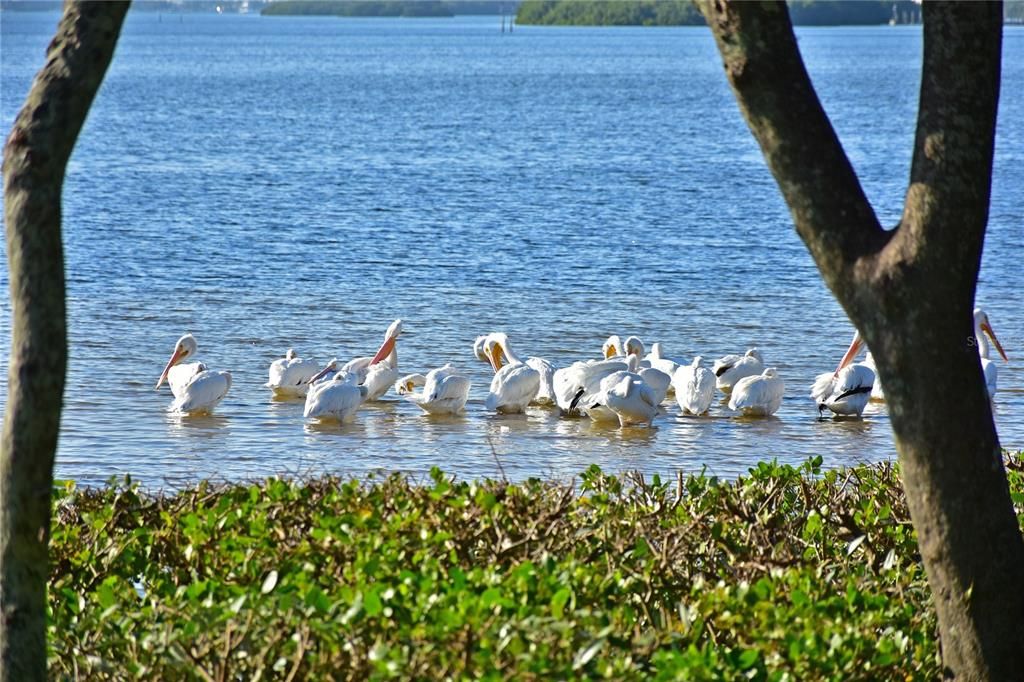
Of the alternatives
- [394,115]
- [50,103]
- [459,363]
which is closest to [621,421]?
[459,363]

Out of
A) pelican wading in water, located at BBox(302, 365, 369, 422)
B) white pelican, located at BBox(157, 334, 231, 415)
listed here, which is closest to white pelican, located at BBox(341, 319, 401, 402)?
pelican wading in water, located at BBox(302, 365, 369, 422)

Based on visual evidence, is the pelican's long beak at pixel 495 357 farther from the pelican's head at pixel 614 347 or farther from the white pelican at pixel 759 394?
the white pelican at pixel 759 394

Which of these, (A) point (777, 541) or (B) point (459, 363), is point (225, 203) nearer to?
(B) point (459, 363)

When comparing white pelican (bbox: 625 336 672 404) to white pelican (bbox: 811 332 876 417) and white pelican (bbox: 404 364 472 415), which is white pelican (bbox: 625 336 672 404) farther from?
white pelican (bbox: 404 364 472 415)

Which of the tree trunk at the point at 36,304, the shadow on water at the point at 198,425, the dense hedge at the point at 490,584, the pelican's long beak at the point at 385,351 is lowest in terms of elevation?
the shadow on water at the point at 198,425

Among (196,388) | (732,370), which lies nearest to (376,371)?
(196,388)

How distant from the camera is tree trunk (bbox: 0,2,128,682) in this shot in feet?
11.6

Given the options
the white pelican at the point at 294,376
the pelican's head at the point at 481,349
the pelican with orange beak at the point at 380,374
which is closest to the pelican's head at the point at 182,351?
the white pelican at the point at 294,376

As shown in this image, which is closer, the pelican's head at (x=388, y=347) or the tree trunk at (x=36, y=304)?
the tree trunk at (x=36, y=304)

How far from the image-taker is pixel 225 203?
2589 cm

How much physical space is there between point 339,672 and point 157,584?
100 cm

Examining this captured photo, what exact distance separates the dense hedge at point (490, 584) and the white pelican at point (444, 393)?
5.15 meters

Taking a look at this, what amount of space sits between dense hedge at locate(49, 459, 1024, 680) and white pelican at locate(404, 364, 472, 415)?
5.15m

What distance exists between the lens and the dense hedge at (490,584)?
11.4ft
